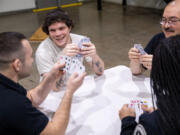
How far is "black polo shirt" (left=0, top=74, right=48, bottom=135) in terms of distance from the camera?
0.96m

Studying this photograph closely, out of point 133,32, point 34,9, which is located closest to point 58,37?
point 133,32

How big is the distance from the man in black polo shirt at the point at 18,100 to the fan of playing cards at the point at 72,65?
0.08m

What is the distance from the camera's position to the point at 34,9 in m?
7.77

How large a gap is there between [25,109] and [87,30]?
15.7ft

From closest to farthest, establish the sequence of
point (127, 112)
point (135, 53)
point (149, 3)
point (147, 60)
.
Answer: point (127, 112)
point (147, 60)
point (135, 53)
point (149, 3)

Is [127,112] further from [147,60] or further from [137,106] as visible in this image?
[147,60]

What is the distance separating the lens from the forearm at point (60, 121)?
1.08 m

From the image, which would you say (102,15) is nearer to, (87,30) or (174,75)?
(87,30)

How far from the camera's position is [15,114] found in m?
0.97

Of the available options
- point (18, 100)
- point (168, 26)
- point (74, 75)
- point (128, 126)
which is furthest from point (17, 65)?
point (168, 26)

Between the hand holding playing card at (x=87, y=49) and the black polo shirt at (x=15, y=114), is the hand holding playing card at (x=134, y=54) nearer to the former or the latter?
the hand holding playing card at (x=87, y=49)

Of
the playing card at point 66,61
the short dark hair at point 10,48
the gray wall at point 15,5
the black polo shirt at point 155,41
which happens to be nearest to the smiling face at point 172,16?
the black polo shirt at point 155,41

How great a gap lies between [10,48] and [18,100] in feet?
0.95

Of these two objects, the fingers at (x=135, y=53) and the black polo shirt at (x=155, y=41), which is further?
the black polo shirt at (x=155, y=41)
